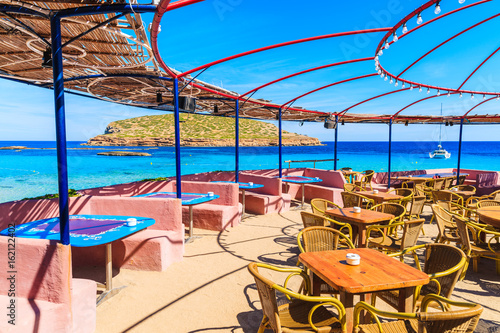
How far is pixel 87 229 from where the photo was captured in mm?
3539

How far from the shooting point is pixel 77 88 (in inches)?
253

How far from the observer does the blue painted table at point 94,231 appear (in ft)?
10.1

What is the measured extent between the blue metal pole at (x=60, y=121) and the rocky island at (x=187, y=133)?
70.5 metres

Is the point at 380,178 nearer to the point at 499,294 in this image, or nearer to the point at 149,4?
the point at 499,294

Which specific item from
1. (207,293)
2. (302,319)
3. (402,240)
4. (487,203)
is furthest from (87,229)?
(487,203)

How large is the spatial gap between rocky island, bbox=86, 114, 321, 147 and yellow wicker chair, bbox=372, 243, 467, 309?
7081 cm

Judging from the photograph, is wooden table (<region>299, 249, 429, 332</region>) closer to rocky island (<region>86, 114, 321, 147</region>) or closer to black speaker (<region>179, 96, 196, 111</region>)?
black speaker (<region>179, 96, 196, 111</region>)

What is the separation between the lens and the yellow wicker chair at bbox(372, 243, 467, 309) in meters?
2.32

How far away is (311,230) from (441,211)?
2647 millimetres

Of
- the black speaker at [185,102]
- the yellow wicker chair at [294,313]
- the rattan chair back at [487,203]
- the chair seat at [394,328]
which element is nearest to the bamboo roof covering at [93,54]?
the black speaker at [185,102]

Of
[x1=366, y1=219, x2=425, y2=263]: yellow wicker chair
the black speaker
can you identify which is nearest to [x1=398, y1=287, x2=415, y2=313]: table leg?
[x1=366, y1=219, x2=425, y2=263]: yellow wicker chair

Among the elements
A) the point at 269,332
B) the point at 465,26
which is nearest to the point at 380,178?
the point at 465,26

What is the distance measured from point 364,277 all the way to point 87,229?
3.17m

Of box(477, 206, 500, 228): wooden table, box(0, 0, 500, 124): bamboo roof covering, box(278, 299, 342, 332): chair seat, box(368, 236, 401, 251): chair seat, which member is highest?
box(0, 0, 500, 124): bamboo roof covering
